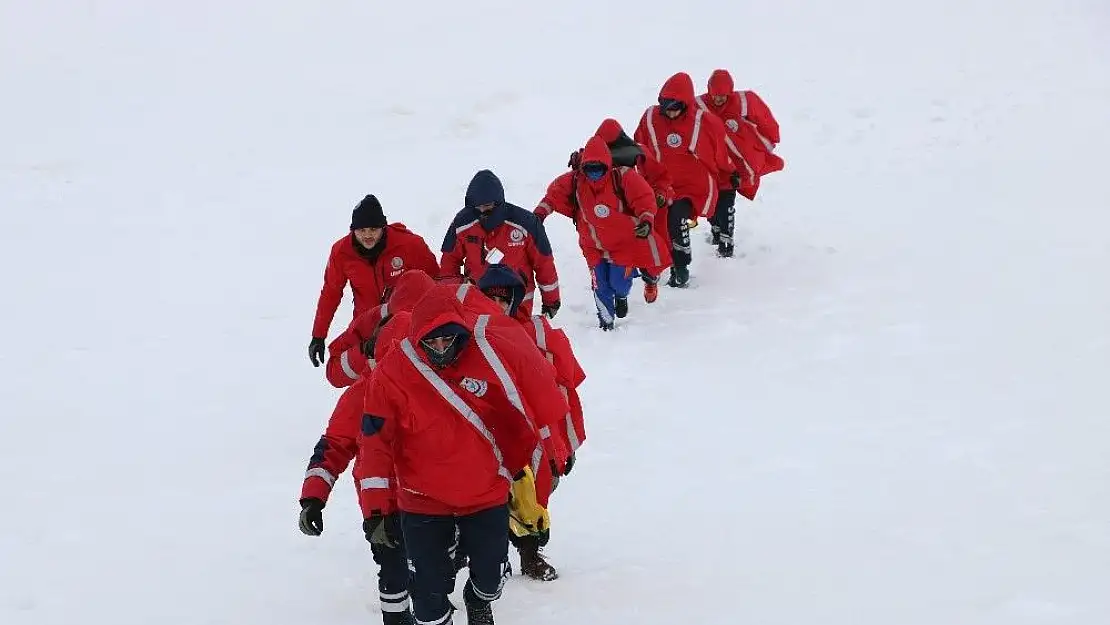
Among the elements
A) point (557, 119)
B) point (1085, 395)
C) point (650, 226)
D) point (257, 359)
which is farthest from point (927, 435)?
point (557, 119)

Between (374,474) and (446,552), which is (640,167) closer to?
(446,552)

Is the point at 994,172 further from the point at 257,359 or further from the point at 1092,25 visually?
the point at 257,359

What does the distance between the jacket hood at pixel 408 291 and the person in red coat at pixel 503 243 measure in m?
2.69

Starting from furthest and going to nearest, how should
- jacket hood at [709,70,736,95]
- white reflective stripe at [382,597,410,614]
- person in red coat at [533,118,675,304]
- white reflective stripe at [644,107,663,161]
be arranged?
1. jacket hood at [709,70,736,95]
2. white reflective stripe at [644,107,663,161]
3. person in red coat at [533,118,675,304]
4. white reflective stripe at [382,597,410,614]

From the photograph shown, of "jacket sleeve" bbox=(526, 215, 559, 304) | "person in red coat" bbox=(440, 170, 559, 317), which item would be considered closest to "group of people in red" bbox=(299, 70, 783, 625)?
"person in red coat" bbox=(440, 170, 559, 317)

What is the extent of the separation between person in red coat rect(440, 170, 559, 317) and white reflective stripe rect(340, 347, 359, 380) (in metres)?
2.26

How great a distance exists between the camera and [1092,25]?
17.8m

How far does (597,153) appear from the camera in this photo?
31.6 feet

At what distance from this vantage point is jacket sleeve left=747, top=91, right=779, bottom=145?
1138 centimetres

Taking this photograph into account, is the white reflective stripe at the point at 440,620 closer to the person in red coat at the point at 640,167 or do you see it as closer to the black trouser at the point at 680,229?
the person in red coat at the point at 640,167

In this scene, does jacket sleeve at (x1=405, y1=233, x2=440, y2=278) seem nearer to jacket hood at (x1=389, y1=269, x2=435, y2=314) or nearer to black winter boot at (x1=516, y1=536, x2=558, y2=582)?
jacket hood at (x1=389, y1=269, x2=435, y2=314)

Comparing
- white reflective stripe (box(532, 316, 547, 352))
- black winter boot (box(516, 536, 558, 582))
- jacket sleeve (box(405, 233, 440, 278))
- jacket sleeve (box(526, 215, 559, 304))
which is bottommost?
black winter boot (box(516, 536, 558, 582))

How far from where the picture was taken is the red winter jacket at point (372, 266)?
754 centimetres

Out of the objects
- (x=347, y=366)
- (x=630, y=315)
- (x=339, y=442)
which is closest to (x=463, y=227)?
(x=630, y=315)
